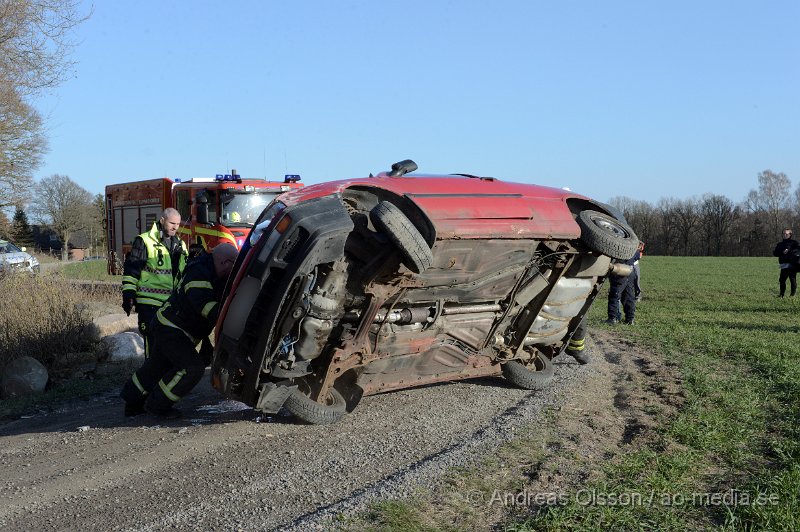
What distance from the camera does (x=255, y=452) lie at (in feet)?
14.0

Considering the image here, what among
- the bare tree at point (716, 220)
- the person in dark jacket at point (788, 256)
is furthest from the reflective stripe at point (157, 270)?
the bare tree at point (716, 220)

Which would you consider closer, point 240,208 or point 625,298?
point 625,298

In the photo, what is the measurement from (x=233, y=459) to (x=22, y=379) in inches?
136

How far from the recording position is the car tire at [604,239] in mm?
4793

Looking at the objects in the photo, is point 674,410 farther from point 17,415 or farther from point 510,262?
point 17,415

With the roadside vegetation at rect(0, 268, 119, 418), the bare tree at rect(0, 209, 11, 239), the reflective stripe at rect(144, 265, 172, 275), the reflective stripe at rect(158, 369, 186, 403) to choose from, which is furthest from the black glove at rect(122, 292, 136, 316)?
the bare tree at rect(0, 209, 11, 239)

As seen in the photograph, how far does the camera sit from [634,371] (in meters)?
6.76

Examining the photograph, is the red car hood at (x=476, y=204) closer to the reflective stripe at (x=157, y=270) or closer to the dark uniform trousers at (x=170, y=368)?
the dark uniform trousers at (x=170, y=368)

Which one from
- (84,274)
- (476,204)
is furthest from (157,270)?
(84,274)

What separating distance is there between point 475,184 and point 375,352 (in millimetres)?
1265

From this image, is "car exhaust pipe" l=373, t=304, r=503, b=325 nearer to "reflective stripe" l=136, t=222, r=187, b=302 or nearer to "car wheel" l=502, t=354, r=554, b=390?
"car wheel" l=502, t=354, r=554, b=390

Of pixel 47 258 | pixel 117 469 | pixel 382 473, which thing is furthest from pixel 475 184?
pixel 47 258

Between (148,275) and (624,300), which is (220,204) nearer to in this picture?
(148,275)

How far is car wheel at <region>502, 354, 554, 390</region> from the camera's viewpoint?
5855 mm
